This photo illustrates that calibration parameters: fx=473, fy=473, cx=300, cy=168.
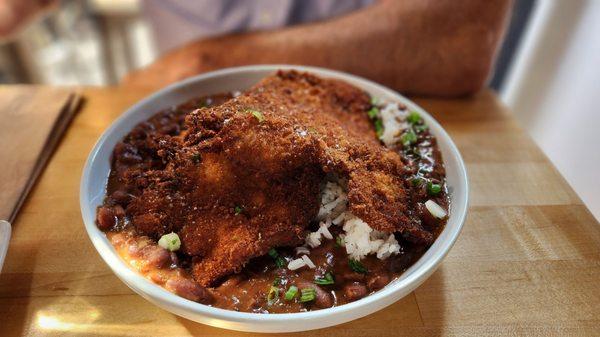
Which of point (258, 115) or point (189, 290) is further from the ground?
point (258, 115)

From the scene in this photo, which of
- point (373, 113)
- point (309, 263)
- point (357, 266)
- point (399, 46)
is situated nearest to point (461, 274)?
point (357, 266)

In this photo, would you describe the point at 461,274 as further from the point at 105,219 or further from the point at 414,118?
the point at 105,219

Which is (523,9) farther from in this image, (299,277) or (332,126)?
(299,277)

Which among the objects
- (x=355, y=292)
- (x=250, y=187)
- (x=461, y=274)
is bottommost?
(x=461, y=274)

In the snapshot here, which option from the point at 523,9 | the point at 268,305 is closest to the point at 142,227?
the point at 268,305

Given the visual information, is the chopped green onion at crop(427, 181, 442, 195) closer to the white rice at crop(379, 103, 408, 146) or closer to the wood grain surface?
the white rice at crop(379, 103, 408, 146)

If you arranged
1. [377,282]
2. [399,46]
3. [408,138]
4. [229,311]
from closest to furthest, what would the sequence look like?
[229,311], [377,282], [408,138], [399,46]
